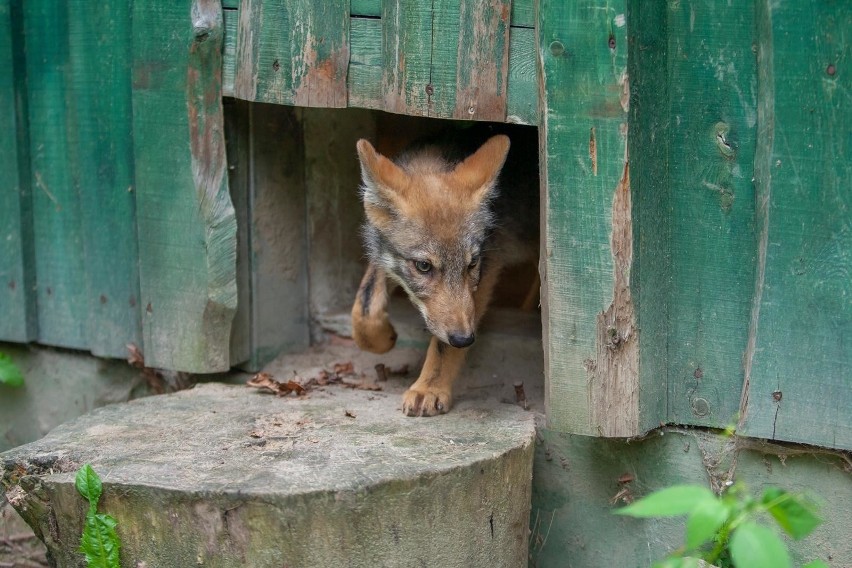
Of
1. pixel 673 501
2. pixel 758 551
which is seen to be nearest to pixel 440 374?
pixel 673 501

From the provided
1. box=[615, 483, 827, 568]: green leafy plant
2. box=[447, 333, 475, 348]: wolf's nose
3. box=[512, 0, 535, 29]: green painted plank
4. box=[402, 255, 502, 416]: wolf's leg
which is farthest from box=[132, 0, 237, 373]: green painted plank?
box=[615, 483, 827, 568]: green leafy plant

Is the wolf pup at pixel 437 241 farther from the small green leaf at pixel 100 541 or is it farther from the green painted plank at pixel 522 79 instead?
the small green leaf at pixel 100 541

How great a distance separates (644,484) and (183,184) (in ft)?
8.62

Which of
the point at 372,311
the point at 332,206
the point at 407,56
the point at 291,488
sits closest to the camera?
the point at 291,488

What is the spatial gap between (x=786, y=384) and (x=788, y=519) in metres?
1.74

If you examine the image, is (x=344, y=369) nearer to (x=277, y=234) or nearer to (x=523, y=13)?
(x=277, y=234)

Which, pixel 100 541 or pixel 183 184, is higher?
pixel 183 184

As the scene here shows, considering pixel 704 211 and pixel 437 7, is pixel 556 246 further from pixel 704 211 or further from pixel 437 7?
pixel 437 7

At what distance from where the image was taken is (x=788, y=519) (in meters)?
2.34

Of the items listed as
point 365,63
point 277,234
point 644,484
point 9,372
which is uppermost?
point 365,63

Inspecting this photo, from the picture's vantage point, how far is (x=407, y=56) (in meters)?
4.35

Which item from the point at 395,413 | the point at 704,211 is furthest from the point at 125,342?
the point at 704,211

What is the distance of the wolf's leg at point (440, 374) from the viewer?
463cm

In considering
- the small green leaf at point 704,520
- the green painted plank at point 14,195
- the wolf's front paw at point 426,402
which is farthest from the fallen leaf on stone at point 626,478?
the green painted plank at point 14,195
